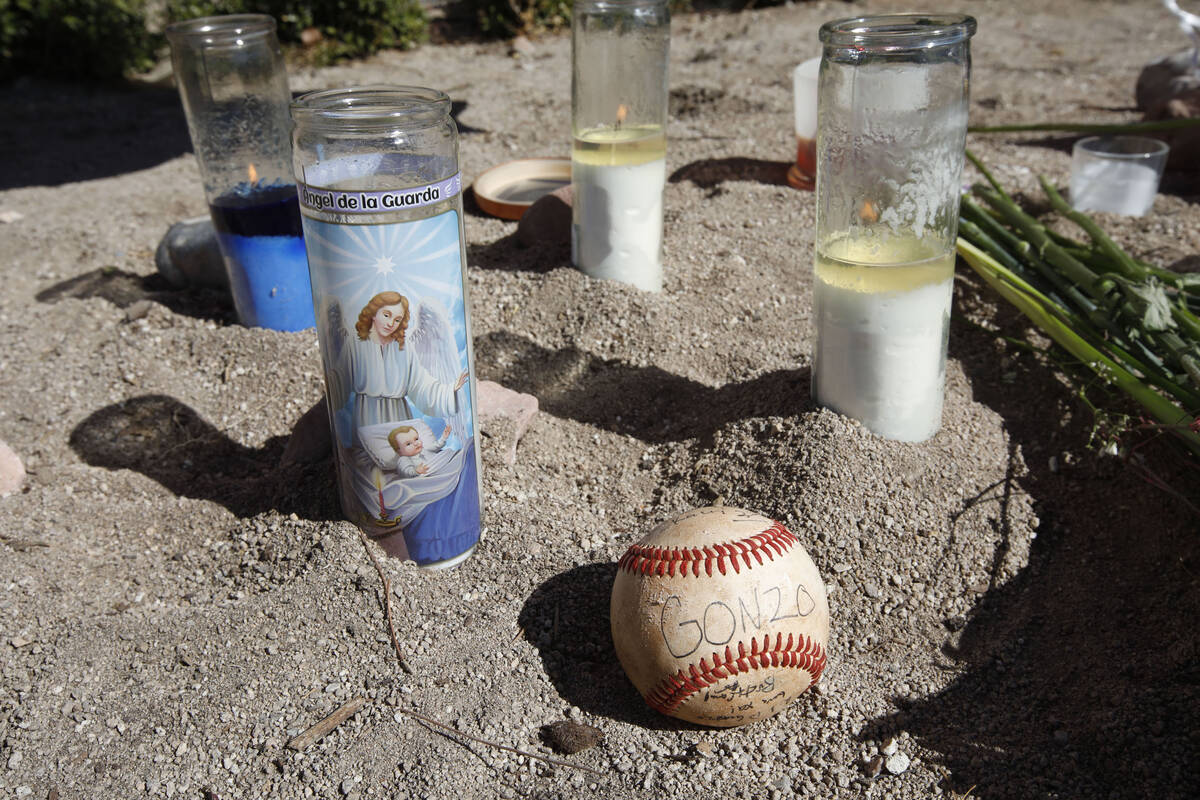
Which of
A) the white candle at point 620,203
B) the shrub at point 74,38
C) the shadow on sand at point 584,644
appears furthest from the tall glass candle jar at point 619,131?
the shrub at point 74,38

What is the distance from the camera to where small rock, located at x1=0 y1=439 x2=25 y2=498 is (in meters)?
3.29

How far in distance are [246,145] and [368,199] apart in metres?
2.05

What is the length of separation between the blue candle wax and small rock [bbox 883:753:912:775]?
117 inches

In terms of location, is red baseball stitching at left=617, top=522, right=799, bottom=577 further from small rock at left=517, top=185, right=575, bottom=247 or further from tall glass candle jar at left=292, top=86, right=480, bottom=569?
small rock at left=517, top=185, right=575, bottom=247

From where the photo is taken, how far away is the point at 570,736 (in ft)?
7.82

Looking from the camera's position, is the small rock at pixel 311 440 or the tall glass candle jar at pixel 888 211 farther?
the small rock at pixel 311 440

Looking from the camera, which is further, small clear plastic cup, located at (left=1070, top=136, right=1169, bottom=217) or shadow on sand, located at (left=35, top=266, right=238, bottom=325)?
small clear plastic cup, located at (left=1070, top=136, right=1169, bottom=217)

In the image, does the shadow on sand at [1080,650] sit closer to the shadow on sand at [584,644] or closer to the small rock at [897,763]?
the small rock at [897,763]

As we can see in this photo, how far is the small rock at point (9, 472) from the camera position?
329 cm

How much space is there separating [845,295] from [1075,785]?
4.75ft

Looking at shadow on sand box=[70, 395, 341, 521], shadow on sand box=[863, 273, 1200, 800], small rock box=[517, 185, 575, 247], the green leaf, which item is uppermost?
the green leaf

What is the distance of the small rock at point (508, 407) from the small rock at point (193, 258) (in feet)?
6.06
